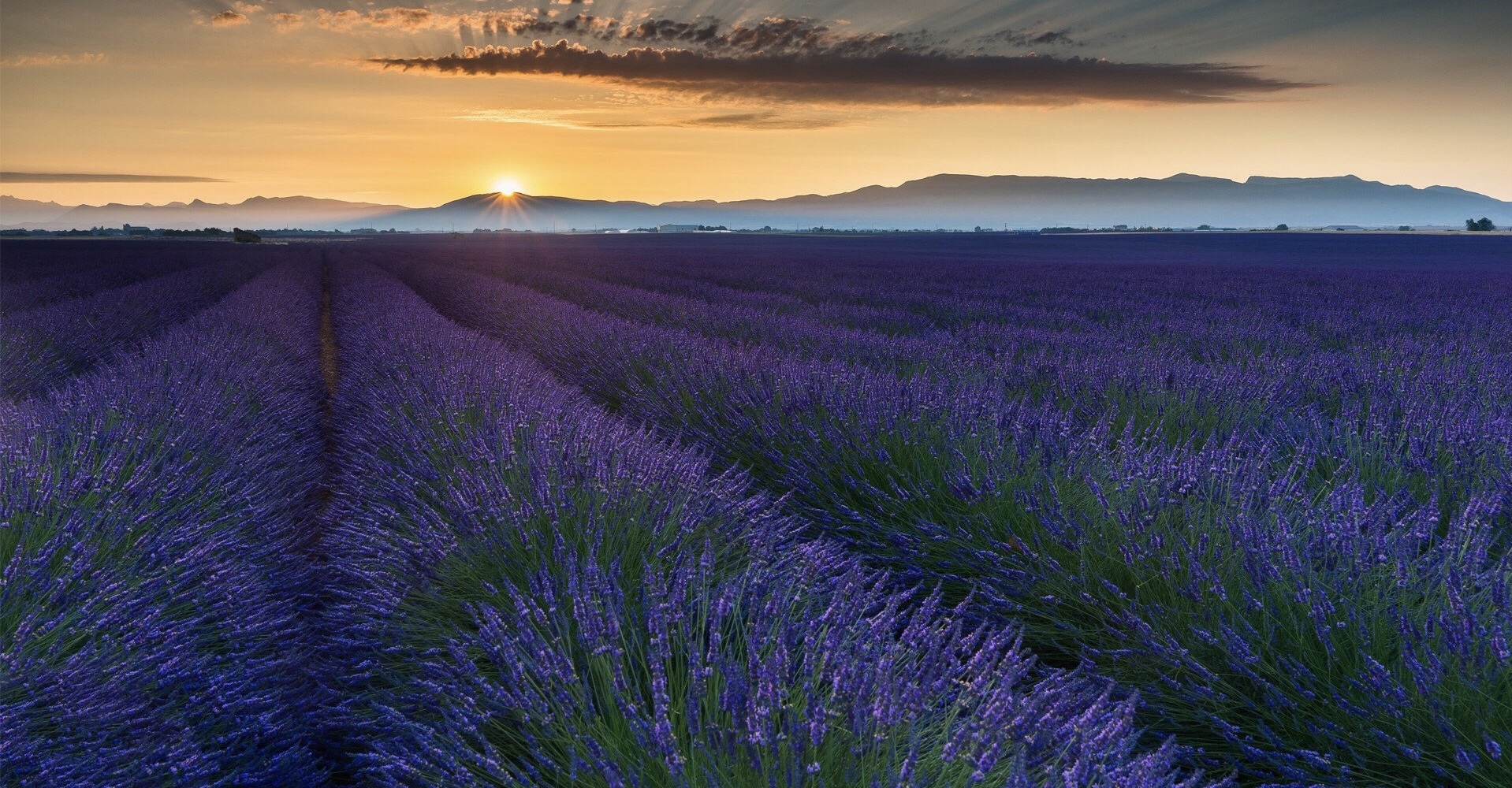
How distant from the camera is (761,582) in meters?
2.03

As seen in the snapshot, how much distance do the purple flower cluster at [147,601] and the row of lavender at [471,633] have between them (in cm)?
1

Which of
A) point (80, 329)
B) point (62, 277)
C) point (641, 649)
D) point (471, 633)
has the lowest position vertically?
point (471, 633)

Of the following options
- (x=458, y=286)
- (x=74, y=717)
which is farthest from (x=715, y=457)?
(x=458, y=286)

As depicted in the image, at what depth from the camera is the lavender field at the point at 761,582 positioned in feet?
4.94

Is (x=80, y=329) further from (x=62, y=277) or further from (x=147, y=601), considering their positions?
(x=62, y=277)

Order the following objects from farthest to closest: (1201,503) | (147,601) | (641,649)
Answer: (1201,503) < (147,601) < (641,649)

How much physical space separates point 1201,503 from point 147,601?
3.02 metres

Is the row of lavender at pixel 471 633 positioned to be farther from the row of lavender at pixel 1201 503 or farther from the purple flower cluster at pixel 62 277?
the purple flower cluster at pixel 62 277

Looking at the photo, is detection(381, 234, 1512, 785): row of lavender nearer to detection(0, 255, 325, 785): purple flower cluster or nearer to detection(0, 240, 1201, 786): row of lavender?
detection(0, 240, 1201, 786): row of lavender

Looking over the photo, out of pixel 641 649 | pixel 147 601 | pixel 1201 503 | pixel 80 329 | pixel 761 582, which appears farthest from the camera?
pixel 80 329

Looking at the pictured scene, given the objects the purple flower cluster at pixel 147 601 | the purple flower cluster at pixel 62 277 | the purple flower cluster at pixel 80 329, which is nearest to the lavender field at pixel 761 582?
the purple flower cluster at pixel 147 601

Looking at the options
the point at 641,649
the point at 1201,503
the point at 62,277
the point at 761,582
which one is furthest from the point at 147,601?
the point at 62,277

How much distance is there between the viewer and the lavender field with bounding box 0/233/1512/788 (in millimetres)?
1505

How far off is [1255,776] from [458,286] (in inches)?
599
